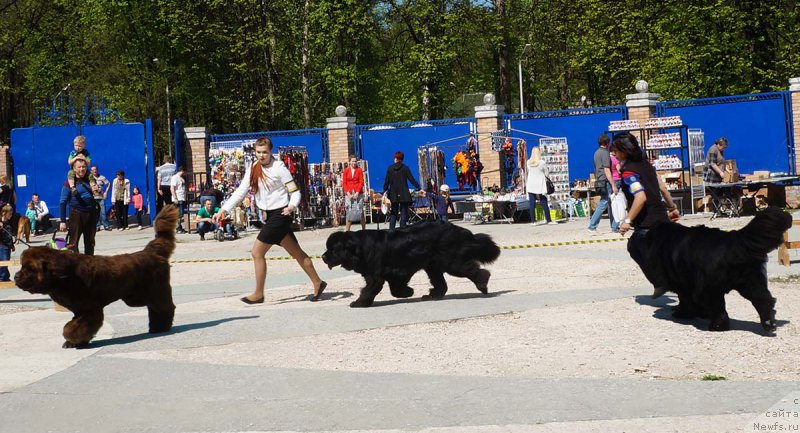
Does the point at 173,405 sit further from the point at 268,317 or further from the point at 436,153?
the point at 436,153

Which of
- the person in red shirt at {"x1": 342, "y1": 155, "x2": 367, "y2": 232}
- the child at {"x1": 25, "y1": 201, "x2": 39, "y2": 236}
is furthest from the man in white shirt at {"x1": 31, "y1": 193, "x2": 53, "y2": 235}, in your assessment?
the person in red shirt at {"x1": 342, "y1": 155, "x2": 367, "y2": 232}

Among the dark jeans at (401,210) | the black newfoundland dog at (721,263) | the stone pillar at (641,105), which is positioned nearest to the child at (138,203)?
the dark jeans at (401,210)

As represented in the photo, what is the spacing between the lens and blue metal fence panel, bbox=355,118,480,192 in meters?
30.9

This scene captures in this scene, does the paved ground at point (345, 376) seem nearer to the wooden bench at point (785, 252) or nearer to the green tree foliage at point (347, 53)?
the wooden bench at point (785, 252)

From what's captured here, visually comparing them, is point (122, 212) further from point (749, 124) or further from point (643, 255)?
point (643, 255)

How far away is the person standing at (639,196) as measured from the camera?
10.0 m

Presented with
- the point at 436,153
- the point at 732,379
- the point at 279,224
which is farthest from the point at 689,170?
the point at 732,379

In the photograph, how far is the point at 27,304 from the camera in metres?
13.4

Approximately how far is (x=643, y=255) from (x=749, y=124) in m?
19.9

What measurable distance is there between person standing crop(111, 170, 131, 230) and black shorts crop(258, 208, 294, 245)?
19.4 m

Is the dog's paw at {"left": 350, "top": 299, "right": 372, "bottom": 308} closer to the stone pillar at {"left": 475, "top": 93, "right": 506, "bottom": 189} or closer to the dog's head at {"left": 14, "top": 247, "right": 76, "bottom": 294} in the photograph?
the dog's head at {"left": 14, "top": 247, "right": 76, "bottom": 294}

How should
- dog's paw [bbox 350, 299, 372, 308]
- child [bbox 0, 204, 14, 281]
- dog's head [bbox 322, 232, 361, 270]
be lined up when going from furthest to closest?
child [bbox 0, 204, 14, 281], dog's paw [bbox 350, 299, 372, 308], dog's head [bbox 322, 232, 361, 270]

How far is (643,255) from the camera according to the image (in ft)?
32.3

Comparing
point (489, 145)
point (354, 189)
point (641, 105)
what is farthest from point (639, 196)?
point (489, 145)
